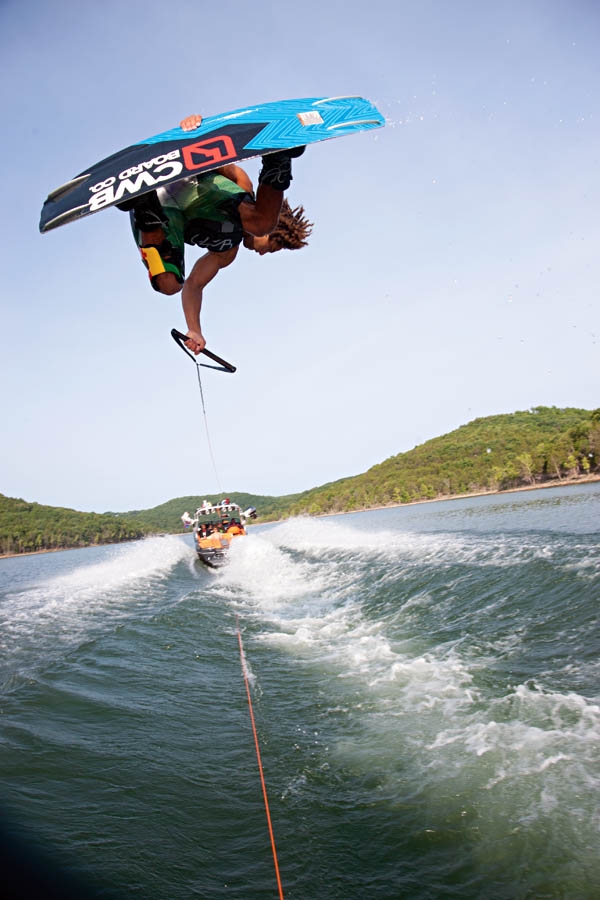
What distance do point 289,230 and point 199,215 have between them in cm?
42

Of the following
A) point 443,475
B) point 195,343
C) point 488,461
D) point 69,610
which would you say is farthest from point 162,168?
point 443,475

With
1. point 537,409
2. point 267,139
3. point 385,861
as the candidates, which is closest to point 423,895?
point 385,861

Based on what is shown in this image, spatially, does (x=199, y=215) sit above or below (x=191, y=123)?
below

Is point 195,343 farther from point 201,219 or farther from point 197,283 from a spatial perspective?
point 201,219

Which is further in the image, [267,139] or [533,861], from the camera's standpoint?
[533,861]

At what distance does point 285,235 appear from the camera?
2.07 m

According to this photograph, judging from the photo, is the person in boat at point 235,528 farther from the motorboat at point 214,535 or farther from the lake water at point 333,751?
the lake water at point 333,751

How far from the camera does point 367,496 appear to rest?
11000 centimetres

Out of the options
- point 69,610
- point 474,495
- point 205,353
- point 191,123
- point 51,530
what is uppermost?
point 51,530

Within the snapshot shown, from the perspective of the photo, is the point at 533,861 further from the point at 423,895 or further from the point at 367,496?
the point at 367,496

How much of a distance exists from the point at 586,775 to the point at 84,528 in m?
123

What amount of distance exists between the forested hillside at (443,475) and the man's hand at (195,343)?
76732 millimetres

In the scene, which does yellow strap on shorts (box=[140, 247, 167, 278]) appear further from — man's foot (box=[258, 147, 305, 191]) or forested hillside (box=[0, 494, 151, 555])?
forested hillside (box=[0, 494, 151, 555])

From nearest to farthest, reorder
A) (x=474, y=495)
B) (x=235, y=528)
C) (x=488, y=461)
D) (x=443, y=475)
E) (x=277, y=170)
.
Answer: (x=277, y=170), (x=235, y=528), (x=474, y=495), (x=488, y=461), (x=443, y=475)
